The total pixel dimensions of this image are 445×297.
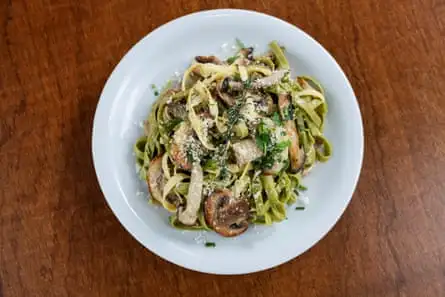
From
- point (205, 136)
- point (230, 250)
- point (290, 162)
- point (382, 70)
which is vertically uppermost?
point (382, 70)

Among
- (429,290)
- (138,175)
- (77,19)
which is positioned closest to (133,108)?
(138,175)

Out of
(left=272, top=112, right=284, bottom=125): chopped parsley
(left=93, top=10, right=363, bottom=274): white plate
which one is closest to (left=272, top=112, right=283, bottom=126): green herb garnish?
(left=272, top=112, right=284, bottom=125): chopped parsley

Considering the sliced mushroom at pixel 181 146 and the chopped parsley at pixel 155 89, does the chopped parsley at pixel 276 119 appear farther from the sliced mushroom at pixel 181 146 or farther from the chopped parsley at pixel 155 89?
the chopped parsley at pixel 155 89

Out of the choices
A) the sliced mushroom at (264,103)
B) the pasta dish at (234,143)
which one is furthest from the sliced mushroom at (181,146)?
the sliced mushroom at (264,103)

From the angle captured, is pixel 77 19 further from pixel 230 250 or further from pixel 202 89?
pixel 230 250

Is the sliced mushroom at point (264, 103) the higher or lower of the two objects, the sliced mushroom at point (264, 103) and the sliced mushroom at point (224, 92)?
the lower

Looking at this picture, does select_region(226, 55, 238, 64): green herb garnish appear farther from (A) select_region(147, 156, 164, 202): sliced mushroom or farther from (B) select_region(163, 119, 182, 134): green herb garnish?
(A) select_region(147, 156, 164, 202): sliced mushroom
